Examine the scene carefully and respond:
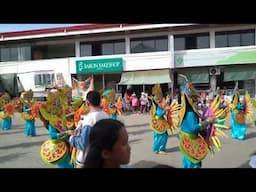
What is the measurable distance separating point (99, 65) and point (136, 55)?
232 centimetres

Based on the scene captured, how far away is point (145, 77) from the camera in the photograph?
754 inches

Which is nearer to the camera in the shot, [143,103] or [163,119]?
[163,119]

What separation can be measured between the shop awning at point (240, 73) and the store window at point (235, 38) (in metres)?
1.41

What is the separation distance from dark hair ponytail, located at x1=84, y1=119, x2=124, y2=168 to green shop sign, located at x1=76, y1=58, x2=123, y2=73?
1777cm

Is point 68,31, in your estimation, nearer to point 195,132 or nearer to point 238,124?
point 238,124

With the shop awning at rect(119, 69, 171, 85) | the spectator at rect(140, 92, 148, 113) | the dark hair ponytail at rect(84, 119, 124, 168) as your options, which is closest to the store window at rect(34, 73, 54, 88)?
the shop awning at rect(119, 69, 171, 85)

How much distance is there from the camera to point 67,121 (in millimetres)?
5102

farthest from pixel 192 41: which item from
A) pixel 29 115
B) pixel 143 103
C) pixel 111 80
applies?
pixel 29 115

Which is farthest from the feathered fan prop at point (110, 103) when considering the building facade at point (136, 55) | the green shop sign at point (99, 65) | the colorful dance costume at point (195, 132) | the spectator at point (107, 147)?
the spectator at point (107, 147)

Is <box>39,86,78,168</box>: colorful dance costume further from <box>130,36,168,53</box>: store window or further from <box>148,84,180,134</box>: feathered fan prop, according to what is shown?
<box>130,36,168,53</box>: store window

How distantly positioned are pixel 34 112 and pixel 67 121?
5.27 metres

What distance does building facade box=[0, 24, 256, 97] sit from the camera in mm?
18219
